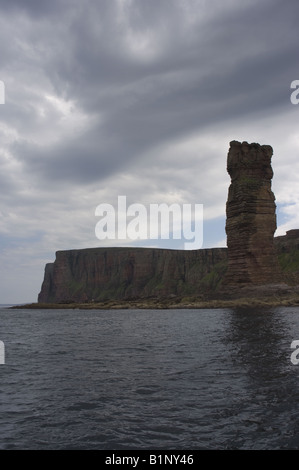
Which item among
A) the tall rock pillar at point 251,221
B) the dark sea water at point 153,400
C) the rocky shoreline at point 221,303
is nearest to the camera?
the dark sea water at point 153,400

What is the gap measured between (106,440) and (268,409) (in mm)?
6190

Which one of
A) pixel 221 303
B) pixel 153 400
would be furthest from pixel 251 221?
pixel 153 400

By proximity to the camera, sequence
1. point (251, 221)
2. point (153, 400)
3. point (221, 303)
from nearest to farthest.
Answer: point (153, 400), point (221, 303), point (251, 221)

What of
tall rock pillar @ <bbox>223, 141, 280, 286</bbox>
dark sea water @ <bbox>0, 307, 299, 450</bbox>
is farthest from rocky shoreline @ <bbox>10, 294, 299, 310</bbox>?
dark sea water @ <bbox>0, 307, 299, 450</bbox>

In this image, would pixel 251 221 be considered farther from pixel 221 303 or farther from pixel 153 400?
pixel 153 400

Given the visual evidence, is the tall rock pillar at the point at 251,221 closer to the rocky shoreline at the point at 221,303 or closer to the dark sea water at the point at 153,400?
the rocky shoreline at the point at 221,303

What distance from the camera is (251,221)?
12438 cm

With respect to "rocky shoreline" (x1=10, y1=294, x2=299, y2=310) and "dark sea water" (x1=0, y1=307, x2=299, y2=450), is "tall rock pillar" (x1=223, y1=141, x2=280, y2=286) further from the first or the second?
"dark sea water" (x1=0, y1=307, x2=299, y2=450)

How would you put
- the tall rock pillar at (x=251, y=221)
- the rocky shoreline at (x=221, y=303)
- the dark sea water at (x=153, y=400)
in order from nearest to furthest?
1. the dark sea water at (x=153, y=400)
2. the rocky shoreline at (x=221, y=303)
3. the tall rock pillar at (x=251, y=221)

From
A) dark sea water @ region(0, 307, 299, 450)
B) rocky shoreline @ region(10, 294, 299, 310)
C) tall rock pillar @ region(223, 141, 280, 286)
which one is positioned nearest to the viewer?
dark sea water @ region(0, 307, 299, 450)

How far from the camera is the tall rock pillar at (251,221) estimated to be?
122 meters

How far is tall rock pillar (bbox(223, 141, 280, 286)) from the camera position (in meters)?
122

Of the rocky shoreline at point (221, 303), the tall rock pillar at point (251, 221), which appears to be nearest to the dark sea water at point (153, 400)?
the rocky shoreline at point (221, 303)

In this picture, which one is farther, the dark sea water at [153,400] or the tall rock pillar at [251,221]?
the tall rock pillar at [251,221]
